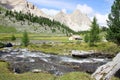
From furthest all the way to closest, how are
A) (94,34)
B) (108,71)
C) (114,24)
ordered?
(94,34)
(114,24)
(108,71)

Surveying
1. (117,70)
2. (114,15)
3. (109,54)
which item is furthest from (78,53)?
(117,70)

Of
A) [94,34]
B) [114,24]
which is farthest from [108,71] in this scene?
[94,34]

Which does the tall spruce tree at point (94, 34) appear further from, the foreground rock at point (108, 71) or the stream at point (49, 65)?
the foreground rock at point (108, 71)

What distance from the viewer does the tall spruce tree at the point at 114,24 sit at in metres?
85.4

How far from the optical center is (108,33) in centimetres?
8650

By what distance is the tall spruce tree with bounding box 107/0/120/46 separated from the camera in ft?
280

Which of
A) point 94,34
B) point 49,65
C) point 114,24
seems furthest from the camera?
point 94,34

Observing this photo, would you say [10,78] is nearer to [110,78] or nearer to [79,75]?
[79,75]

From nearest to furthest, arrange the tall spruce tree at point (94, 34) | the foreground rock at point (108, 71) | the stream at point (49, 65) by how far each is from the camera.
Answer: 1. the foreground rock at point (108, 71)
2. the stream at point (49, 65)
3. the tall spruce tree at point (94, 34)

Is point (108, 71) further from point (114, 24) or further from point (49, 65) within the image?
point (114, 24)

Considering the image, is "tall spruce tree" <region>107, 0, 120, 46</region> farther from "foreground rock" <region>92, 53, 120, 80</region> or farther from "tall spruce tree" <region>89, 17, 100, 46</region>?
"foreground rock" <region>92, 53, 120, 80</region>

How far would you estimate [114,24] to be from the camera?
291 ft

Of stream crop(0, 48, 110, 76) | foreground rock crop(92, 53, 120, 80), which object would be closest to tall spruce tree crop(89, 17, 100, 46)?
stream crop(0, 48, 110, 76)

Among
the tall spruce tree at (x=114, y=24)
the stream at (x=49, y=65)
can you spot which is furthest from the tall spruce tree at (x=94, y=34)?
the stream at (x=49, y=65)
